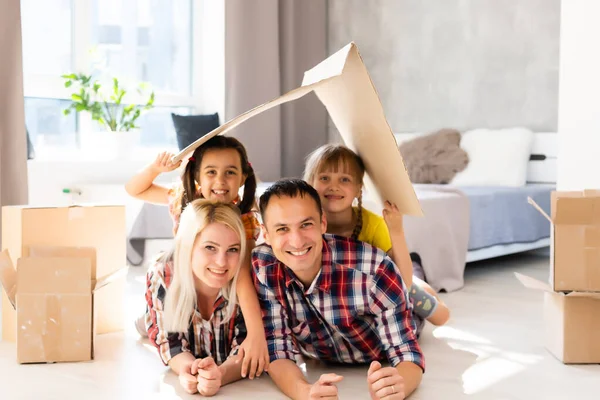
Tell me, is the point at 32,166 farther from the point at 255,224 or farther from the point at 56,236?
the point at 255,224

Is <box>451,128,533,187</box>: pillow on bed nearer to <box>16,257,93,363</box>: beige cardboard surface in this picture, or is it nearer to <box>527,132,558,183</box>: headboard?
<box>527,132,558,183</box>: headboard

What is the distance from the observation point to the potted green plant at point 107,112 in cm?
400

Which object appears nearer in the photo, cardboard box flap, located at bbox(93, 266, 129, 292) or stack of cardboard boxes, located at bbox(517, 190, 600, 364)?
stack of cardboard boxes, located at bbox(517, 190, 600, 364)

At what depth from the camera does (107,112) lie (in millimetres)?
4199

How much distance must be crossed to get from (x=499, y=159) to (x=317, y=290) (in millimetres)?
2659

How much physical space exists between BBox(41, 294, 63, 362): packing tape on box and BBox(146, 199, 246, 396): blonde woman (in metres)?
0.29

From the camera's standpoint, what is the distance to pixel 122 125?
4.18 metres

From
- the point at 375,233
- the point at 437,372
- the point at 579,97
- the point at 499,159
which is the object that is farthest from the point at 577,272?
the point at 499,159

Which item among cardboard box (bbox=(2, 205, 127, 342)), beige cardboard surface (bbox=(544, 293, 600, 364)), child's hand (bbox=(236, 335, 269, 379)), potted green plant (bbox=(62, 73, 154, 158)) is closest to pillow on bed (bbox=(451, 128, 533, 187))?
potted green plant (bbox=(62, 73, 154, 158))

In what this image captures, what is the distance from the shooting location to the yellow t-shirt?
84.5 inches

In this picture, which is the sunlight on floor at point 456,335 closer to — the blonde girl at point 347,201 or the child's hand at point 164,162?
the blonde girl at point 347,201

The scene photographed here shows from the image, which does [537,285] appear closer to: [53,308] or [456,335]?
[456,335]

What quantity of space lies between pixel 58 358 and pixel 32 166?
2056mm

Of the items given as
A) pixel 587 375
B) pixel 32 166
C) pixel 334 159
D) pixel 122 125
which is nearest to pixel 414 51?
pixel 122 125
